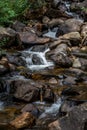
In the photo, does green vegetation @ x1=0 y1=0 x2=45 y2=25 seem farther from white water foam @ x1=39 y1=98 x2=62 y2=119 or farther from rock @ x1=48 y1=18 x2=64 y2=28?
white water foam @ x1=39 y1=98 x2=62 y2=119

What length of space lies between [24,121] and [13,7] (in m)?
9.50

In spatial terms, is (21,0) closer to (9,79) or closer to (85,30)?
(85,30)

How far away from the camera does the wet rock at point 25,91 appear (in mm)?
9344

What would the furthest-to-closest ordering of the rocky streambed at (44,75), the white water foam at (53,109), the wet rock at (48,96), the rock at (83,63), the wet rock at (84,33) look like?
the wet rock at (84,33) → the rock at (83,63) → the wet rock at (48,96) → the white water foam at (53,109) → the rocky streambed at (44,75)

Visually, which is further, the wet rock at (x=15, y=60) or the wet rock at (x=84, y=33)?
the wet rock at (x=84, y=33)

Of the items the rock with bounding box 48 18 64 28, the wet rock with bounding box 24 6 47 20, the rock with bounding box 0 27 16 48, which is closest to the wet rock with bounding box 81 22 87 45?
the rock with bounding box 48 18 64 28

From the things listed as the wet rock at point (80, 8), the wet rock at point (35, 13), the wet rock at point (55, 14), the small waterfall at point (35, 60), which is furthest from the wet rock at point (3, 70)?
the wet rock at point (80, 8)

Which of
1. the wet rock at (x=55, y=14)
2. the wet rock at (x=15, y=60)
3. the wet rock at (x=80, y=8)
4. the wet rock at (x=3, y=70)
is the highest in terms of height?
the wet rock at (x=3, y=70)

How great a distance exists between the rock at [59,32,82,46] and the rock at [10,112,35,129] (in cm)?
695

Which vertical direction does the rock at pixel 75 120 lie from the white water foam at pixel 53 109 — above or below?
above

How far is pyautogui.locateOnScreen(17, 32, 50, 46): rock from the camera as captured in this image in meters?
14.0

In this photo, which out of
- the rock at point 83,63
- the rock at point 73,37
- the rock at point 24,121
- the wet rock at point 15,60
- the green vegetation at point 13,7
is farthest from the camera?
the green vegetation at point 13,7

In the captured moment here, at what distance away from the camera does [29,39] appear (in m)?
14.2

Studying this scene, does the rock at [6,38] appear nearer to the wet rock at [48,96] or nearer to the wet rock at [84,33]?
the wet rock at [84,33]
